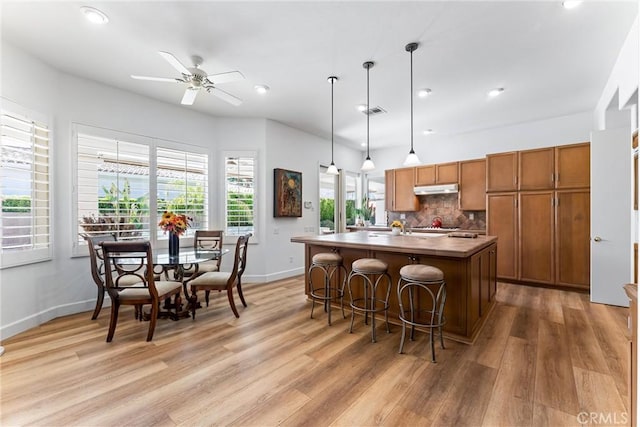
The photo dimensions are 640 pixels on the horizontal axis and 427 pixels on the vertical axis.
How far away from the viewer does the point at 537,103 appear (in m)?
4.30

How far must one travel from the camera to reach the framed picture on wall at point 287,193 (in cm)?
506

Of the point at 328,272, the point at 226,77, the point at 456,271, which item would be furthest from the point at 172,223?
→ the point at 456,271

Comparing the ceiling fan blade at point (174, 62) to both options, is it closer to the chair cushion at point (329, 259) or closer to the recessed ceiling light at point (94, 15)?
the recessed ceiling light at point (94, 15)

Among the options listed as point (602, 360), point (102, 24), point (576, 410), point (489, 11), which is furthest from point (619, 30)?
point (102, 24)

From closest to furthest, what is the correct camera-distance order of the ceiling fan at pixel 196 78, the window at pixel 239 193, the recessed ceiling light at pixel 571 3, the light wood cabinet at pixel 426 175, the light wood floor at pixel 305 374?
the light wood floor at pixel 305 374 < the recessed ceiling light at pixel 571 3 < the ceiling fan at pixel 196 78 < the window at pixel 239 193 < the light wood cabinet at pixel 426 175

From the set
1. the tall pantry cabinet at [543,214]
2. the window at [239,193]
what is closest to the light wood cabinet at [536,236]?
the tall pantry cabinet at [543,214]

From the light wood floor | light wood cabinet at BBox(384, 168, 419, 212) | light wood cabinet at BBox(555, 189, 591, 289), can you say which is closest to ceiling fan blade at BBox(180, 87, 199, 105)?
the light wood floor

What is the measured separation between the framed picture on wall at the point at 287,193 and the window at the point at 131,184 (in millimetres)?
1272

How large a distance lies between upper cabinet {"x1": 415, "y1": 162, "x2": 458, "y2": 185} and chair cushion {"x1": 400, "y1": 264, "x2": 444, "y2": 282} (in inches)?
151

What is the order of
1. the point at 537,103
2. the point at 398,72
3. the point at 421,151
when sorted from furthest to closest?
the point at 421,151, the point at 537,103, the point at 398,72

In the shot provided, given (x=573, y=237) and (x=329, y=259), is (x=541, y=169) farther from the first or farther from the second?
(x=329, y=259)

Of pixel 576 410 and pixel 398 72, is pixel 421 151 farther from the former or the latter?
pixel 576 410

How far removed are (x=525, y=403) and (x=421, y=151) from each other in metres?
5.56

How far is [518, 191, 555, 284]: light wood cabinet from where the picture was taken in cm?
443
